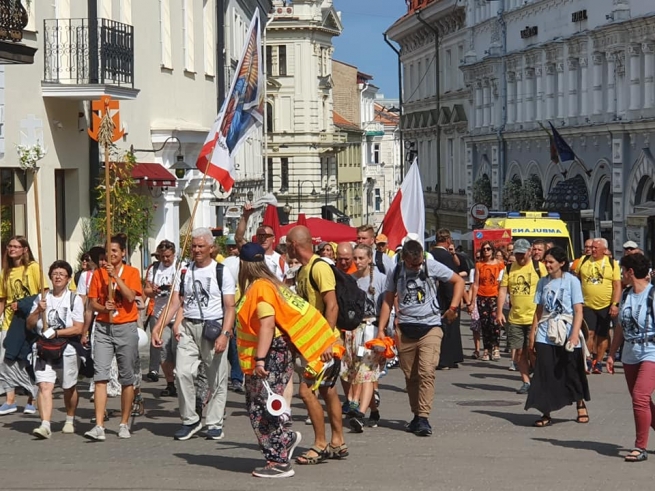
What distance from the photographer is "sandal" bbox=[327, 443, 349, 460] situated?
1188 cm

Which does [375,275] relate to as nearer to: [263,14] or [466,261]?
[466,261]

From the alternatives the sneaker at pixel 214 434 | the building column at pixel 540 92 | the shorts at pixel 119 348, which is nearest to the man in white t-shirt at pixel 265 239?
the shorts at pixel 119 348

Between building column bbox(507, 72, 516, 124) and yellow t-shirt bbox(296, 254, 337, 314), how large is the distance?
155 ft

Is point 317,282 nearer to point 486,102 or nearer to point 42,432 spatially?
point 42,432

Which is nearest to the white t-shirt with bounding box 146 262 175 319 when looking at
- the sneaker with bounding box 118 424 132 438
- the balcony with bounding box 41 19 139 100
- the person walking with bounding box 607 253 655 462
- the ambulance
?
the sneaker with bounding box 118 424 132 438

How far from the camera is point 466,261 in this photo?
74.7ft

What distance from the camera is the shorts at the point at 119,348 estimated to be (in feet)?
43.5

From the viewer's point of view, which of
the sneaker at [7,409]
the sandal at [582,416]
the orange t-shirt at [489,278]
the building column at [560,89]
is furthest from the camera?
the building column at [560,89]

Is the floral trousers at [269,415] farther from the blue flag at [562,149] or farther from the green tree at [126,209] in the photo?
the blue flag at [562,149]

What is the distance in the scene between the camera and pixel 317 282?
1227 centimetres

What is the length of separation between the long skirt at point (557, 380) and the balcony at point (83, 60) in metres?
10.9

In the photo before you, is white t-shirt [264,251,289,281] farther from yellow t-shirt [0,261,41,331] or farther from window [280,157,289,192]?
window [280,157,289,192]

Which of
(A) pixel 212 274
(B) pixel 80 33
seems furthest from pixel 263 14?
(A) pixel 212 274

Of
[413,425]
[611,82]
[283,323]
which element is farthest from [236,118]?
[611,82]
